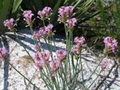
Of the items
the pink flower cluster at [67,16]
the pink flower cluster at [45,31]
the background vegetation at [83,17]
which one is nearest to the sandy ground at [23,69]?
the background vegetation at [83,17]

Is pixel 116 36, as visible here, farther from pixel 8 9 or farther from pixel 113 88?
pixel 8 9

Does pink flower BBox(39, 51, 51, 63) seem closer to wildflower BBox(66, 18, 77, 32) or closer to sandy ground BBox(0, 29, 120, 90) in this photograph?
wildflower BBox(66, 18, 77, 32)

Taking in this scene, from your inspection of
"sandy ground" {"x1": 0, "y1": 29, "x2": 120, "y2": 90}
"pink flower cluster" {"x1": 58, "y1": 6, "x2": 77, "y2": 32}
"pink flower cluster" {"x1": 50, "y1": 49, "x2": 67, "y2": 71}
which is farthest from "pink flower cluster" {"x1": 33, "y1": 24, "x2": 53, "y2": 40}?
"sandy ground" {"x1": 0, "y1": 29, "x2": 120, "y2": 90}

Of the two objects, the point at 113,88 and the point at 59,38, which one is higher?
the point at 59,38

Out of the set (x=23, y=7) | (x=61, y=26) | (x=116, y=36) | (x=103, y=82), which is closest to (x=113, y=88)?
(x=103, y=82)

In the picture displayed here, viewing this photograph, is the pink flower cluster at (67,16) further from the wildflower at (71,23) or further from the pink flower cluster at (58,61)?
the pink flower cluster at (58,61)

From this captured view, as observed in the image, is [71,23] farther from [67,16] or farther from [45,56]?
[45,56]

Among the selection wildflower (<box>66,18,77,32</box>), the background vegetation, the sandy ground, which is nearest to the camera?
wildflower (<box>66,18,77,32</box>)

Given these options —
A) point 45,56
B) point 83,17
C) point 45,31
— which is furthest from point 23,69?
point 45,56
